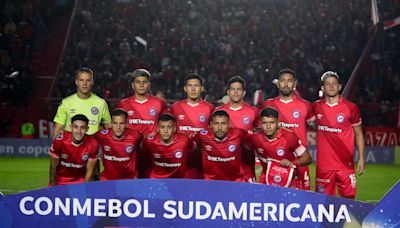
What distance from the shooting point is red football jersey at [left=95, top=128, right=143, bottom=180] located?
748 cm

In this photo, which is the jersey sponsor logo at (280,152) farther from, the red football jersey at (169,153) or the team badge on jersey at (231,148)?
the red football jersey at (169,153)

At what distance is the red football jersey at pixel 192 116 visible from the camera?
815cm

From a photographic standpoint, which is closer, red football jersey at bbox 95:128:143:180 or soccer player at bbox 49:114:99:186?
soccer player at bbox 49:114:99:186

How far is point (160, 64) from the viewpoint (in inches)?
919

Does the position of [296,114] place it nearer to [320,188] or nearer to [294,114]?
[294,114]

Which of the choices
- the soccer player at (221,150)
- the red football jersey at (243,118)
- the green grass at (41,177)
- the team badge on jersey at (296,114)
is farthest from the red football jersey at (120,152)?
the green grass at (41,177)

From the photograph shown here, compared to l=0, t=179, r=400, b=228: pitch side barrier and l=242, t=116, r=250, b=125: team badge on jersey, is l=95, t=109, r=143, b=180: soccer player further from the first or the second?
l=0, t=179, r=400, b=228: pitch side barrier

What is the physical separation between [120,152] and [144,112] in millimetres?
913

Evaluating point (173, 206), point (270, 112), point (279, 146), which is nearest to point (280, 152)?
point (279, 146)

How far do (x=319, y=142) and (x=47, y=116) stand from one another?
13.2m

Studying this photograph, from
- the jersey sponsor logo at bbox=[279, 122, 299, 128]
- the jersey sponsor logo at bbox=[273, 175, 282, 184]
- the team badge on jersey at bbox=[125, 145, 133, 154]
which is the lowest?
the jersey sponsor logo at bbox=[273, 175, 282, 184]

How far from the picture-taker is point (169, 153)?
7.35 meters

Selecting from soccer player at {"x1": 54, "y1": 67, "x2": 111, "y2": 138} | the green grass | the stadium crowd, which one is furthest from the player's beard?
the stadium crowd

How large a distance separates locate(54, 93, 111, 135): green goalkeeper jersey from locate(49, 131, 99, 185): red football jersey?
0.59m
